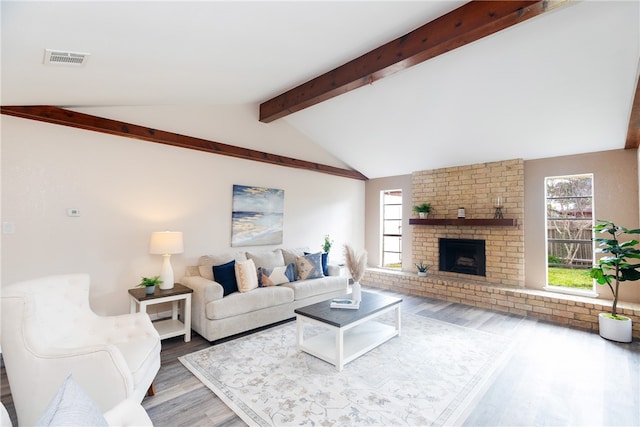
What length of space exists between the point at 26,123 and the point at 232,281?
8.88 feet

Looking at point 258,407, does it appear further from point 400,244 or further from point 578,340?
point 400,244

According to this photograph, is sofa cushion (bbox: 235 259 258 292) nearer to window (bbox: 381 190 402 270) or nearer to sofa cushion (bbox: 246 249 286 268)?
sofa cushion (bbox: 246 249 286 268)

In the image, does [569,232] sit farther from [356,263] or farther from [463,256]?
[356,263]

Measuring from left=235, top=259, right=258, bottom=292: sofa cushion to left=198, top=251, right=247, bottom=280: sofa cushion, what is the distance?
0.37 meters

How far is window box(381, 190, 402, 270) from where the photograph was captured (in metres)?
6.75

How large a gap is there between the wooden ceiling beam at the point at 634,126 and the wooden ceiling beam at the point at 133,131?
172 inches

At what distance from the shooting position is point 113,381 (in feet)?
5.57

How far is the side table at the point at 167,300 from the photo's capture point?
320cm

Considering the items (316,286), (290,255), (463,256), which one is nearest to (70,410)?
(316,286)

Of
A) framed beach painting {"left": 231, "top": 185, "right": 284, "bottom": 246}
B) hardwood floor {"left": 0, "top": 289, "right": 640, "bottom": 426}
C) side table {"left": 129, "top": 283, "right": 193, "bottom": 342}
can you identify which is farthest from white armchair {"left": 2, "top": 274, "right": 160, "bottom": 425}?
framed beach painting {"left": 231, "top": 185, "right": 284, "bottom": 246}

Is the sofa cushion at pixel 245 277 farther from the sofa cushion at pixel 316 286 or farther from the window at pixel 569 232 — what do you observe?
the window at pixel 569 232

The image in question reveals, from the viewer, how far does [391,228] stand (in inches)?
270

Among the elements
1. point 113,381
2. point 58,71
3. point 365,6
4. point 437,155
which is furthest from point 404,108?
point 113,381

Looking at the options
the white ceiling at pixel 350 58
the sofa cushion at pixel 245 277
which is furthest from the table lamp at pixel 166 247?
the white ceiling at pixel 350 58
